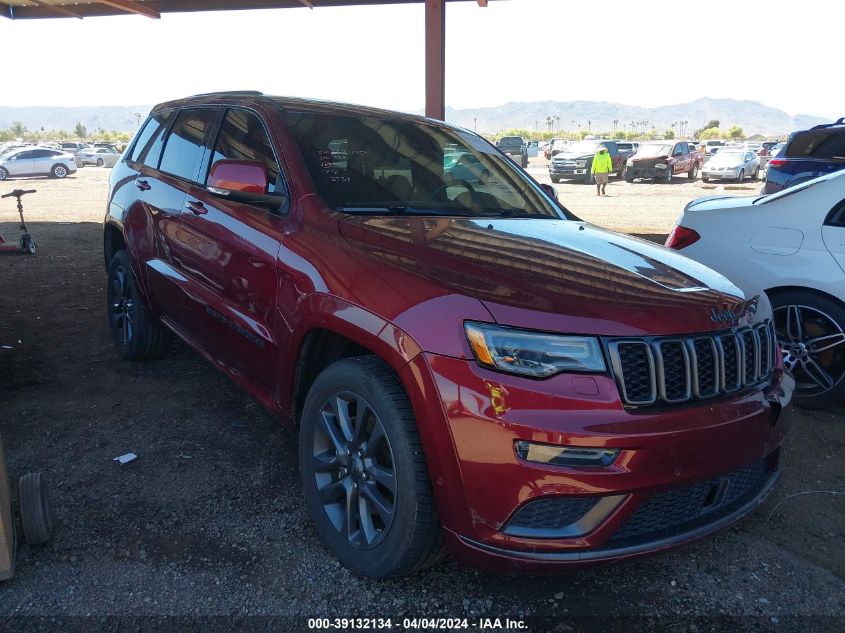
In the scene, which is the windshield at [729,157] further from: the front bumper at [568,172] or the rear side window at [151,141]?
the rear side window at [151,141]

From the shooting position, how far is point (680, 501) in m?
2.14

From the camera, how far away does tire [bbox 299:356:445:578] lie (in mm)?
2123

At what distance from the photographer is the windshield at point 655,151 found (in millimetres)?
27984

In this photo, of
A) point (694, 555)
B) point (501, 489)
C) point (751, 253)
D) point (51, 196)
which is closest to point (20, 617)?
point (501, 489)

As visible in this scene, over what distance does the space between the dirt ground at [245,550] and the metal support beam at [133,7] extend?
929cm

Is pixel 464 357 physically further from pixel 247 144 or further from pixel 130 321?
pixel 130 321

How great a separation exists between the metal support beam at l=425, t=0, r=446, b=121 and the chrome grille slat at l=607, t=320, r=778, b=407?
8.06 metres

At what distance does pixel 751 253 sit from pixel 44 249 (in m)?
10.0

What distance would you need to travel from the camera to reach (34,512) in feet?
8.36

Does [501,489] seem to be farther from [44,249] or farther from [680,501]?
[44,249]

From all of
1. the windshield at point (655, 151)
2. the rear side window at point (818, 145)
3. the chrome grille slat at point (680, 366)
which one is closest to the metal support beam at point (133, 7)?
the rear side window at point (818, 145)

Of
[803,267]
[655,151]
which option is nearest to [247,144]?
[803,267]

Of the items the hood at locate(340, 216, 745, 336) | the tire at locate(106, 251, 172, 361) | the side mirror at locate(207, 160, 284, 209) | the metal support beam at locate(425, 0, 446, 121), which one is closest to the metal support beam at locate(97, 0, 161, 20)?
the metal support beam at locate(425, 0, 446, 121)

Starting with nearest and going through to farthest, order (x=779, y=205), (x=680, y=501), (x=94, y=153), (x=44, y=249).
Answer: (x=680, y=501)
(x=779, y=205)
(x=44, y=249)
(x=94, y=153)
